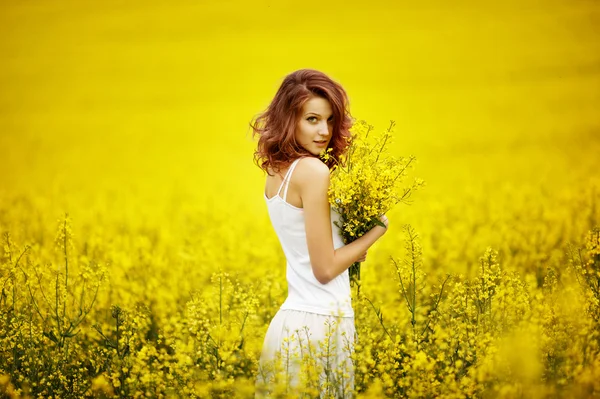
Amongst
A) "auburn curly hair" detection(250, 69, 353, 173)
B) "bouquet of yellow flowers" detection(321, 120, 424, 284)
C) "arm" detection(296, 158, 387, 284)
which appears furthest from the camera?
"auburn curly hair" detection(250, 69, 353, 173)

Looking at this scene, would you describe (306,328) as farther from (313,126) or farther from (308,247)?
(313,126)

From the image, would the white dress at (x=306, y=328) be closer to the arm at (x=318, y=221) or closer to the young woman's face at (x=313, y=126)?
the arm at (x=318, y=221)

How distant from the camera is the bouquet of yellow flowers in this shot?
3256 mm

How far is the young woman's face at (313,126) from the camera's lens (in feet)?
Answer: 11.3

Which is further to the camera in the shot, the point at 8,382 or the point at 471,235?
the point at 471,235

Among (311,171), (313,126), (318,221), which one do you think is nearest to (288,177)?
(311,171)

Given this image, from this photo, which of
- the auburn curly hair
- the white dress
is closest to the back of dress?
the white dress

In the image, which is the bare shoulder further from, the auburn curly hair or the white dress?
the auburn curly hair

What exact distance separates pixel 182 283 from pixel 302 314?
2.32 m

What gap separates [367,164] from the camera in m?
3.44

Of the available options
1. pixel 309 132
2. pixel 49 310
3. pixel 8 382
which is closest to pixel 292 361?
pixel 309 132

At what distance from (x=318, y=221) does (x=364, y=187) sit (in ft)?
0.96

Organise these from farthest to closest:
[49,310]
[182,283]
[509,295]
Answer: [182,283] < [49,310] < [509,295]

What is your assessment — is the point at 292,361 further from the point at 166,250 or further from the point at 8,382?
the point at 166,250
